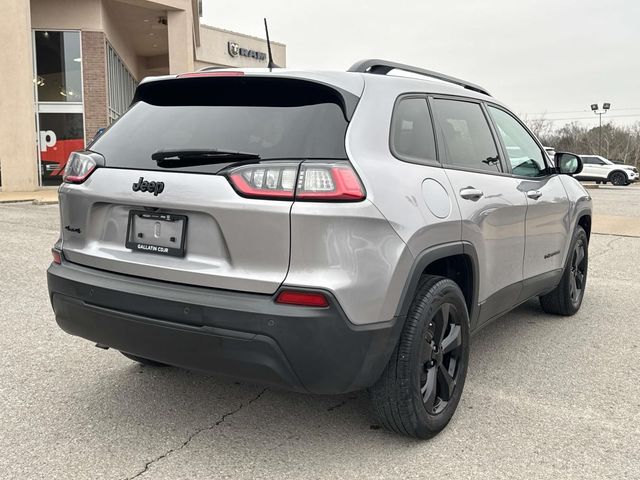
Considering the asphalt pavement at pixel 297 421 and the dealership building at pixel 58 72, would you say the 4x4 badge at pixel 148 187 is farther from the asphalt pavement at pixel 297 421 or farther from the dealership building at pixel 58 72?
the dealership building at pixel 58 72

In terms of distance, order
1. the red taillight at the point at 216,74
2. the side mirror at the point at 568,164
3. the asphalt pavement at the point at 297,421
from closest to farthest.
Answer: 1. the asphalt pavement at the point at 297,421
2. the red taillight at the point at 216,74
3. the side mirror at the point at 568,164

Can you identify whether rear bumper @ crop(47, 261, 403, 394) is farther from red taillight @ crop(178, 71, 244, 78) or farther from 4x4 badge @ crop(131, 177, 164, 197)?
red taillight @ crop(178, 71, 244, 78)

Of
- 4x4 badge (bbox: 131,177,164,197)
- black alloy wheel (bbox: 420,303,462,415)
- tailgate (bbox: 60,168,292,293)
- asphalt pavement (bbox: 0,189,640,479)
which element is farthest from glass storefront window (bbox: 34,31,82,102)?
black alloy wheel (bbox: 420,303,462,415)

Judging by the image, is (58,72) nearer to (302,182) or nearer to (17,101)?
(17,101)

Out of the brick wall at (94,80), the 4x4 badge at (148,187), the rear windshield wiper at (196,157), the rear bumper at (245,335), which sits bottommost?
the rear bumper at (245,335)

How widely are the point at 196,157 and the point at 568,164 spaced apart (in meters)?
3.37

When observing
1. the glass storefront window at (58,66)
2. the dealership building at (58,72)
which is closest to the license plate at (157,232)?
the dealership building at (58,72)

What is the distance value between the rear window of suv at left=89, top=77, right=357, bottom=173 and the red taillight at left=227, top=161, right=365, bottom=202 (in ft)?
0.25

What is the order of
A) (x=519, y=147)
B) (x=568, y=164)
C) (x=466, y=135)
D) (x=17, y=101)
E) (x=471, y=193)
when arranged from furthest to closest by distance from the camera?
(x=17, y=101) < (x=568, y=164) < (x=519, y=147) < (x=466, y=135) < (x=471, y=193)

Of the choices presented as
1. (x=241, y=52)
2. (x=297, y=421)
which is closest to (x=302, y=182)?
(x=297, y=421)

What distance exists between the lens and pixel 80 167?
3092mm

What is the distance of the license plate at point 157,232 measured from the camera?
2.71m

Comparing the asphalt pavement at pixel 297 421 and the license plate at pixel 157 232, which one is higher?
the license plate at pixel 157 232

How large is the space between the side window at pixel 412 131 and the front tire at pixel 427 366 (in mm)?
625
